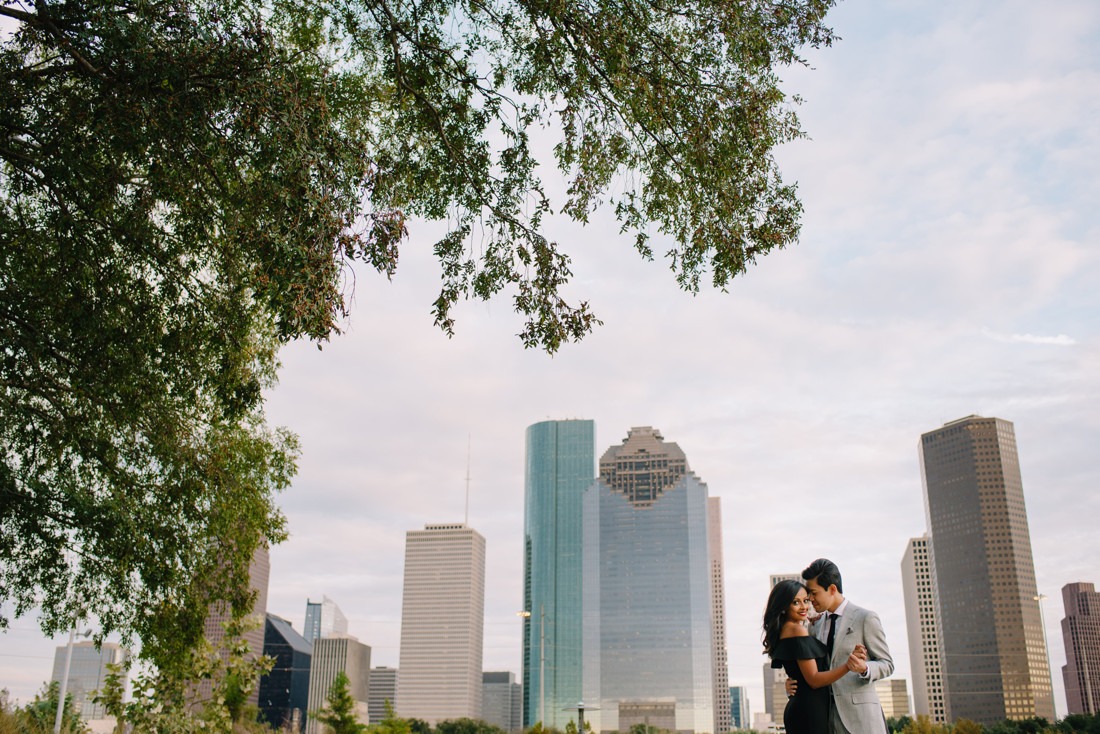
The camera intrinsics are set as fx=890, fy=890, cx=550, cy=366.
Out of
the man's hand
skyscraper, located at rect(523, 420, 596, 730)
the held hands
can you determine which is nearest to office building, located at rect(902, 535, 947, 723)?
skyscraper, located at rect(523, 420, 596, 730)

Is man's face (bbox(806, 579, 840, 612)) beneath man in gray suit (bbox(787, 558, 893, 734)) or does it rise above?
above

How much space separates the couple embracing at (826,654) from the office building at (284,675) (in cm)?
16570

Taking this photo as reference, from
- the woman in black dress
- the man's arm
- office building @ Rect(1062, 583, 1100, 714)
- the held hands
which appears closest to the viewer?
the held hands

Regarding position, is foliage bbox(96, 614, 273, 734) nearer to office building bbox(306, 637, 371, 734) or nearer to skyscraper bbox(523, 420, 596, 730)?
skyscraper bbox(523, 420, 596, 730)

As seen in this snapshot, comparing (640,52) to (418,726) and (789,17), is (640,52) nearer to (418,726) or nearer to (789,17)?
(789,17)

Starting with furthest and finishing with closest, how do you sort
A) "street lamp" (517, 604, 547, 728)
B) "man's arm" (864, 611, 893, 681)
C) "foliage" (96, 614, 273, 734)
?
"street lamp" (517, 604, 547, 728) < "foliage" (96, 614, 273, 734) < "man's arm" (864, 611, 893, 681)

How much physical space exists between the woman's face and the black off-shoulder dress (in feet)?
0.34

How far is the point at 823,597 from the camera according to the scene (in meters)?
4.66

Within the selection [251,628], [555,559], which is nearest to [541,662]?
[251,628]

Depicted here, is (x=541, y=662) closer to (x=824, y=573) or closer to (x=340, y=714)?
(x=340, y=714)

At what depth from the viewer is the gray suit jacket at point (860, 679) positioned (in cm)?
434

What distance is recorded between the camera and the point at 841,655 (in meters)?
4.50

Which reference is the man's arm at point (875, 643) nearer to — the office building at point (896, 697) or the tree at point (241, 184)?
the tree at point (241, 184)

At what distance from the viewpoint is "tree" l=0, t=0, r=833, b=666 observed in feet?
20.3
